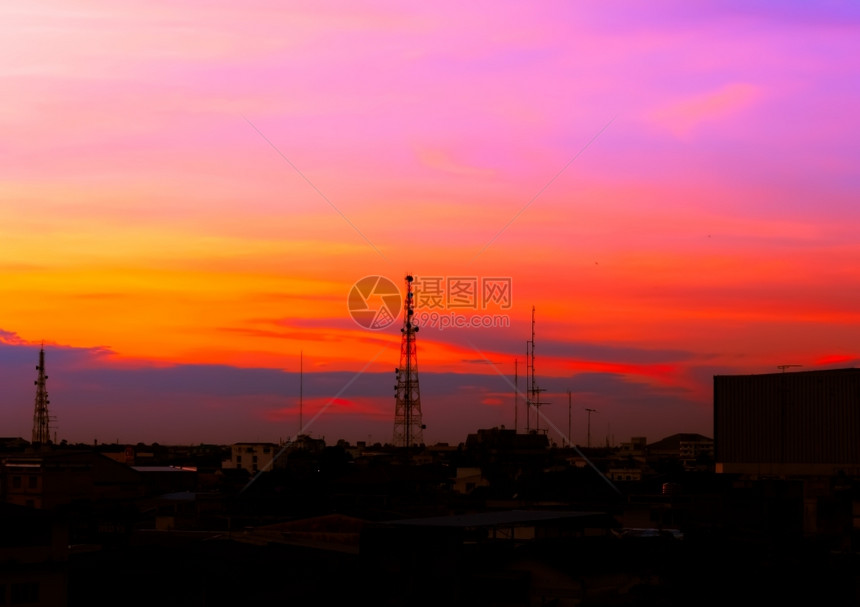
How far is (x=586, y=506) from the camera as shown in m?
45.7

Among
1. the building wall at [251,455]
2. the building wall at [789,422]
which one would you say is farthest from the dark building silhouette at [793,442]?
the building wall at [251,455]

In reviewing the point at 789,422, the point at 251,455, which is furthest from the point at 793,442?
the point at 251,455

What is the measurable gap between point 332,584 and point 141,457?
8478 centimetres

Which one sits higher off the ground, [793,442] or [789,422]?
[789,422]

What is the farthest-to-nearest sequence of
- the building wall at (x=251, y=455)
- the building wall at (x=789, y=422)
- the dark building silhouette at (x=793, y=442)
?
the building wall at (x=251, y=455) < the building wall at (x=789, y=422) < the dark building silhouette at (x=793, y=442)

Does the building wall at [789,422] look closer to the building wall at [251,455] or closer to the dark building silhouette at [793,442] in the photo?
the dark building silhouette at [793,442]

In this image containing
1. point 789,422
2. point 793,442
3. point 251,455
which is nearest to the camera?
point 793,442

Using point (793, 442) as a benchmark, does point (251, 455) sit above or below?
below

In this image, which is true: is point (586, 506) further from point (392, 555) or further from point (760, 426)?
point (392, 555)

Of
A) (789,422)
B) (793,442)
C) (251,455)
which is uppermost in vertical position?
(789,422)

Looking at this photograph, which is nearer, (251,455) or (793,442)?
(793,442)

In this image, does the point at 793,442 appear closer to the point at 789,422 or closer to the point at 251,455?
the point at 789,422

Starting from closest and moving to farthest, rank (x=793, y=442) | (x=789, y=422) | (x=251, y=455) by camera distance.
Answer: (x=793, y=442)
(x=789, y=422)
(x=251, y=455)

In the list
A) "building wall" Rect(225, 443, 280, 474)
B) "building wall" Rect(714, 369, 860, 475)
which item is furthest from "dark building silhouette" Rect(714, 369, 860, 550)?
"building wall" Rect(225, 443, 280, 474)
